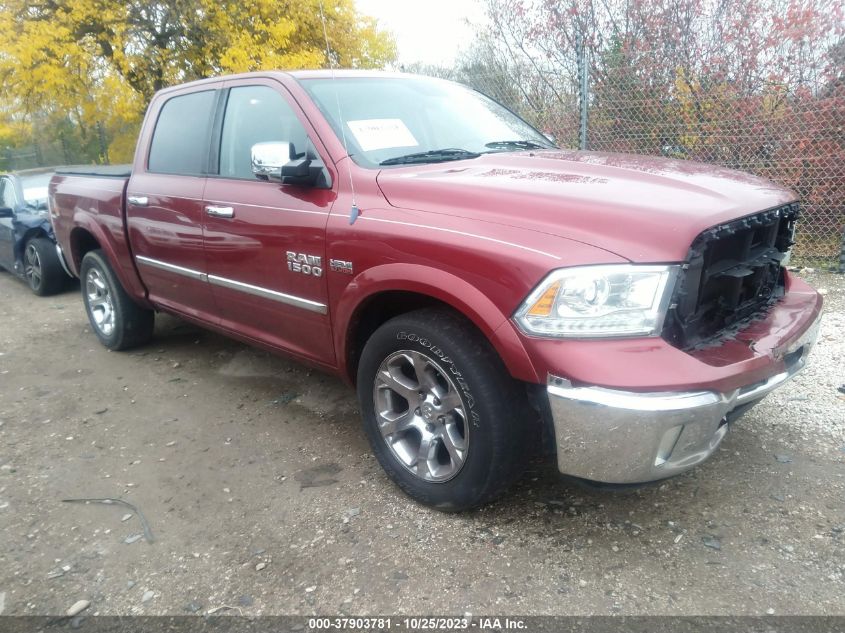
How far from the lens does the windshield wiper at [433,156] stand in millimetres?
2961

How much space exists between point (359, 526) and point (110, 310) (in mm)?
3312

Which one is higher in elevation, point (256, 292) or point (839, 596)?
point (256, 292)

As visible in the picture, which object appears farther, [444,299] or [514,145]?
[514,145]

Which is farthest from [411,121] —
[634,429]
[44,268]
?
[44,268]

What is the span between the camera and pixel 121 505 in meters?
2.89

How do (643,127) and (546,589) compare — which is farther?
(643,127)

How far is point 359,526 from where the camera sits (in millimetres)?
2645

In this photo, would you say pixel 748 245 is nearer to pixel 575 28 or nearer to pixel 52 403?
pixel 52 403

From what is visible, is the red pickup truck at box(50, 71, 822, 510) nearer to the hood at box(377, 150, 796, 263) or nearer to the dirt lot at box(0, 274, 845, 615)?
the hood at box(377, 150, 796, 263)

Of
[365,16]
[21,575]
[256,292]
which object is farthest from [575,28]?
[365,16]

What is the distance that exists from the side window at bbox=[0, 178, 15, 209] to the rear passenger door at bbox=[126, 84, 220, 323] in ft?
14.6

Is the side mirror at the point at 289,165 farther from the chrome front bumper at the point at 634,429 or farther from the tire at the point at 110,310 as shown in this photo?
the tire at the point at 110,310

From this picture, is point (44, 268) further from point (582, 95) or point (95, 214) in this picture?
point (582, 95)

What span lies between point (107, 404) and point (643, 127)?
6.01 m
